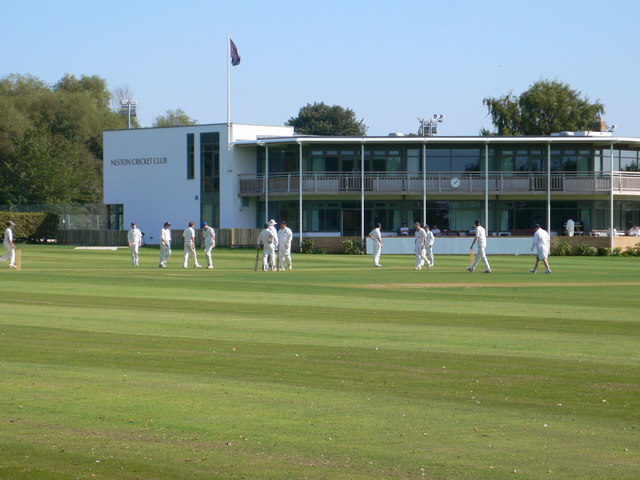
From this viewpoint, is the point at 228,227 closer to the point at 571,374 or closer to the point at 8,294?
the point at 8,294

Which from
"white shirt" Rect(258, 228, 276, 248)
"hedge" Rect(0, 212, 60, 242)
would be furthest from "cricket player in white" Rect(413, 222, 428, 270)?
"hedge" Rect(0, 212, 60, 242)

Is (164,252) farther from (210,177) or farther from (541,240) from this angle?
(210,177)

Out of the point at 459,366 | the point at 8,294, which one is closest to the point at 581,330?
the point at 459,366

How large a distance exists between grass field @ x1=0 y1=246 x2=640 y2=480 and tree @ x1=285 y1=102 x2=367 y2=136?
96.6 meters

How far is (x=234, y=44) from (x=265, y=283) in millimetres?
40183

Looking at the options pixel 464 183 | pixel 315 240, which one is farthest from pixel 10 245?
pixel 464 183

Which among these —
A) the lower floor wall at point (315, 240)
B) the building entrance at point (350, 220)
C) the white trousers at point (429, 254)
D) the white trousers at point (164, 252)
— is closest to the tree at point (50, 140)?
the lower floor wall at point (315, 240)

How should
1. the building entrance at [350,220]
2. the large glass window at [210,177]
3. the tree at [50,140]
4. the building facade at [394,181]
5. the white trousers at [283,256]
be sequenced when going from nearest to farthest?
the white trousers at [283,256] < the building facade at [394,181] < the building entrance at [350,220] < the large glass window at [210,177] < the tree at [50,140]

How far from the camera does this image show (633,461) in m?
8.08

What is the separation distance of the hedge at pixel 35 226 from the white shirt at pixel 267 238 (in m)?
39.3

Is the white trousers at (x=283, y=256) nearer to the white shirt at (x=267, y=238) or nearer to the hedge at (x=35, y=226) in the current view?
the white shirt at (x=267, y=238)

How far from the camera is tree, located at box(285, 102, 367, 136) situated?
12031cm

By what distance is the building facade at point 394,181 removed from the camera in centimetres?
6731

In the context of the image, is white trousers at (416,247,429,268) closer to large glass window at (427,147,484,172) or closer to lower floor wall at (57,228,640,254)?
lower floor wall at (57,228,640,254)
